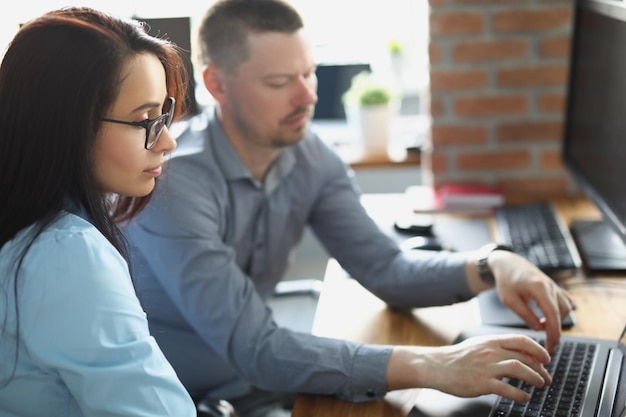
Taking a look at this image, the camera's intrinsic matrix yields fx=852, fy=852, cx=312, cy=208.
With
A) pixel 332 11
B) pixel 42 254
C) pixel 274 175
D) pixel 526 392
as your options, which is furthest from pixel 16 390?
pixel 332 11

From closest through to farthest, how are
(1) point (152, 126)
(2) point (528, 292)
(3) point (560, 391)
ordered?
(1) point (152, 126) < (3) point (560, 391) < (2) point (528, 292)

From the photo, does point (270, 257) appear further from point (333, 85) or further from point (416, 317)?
point (333, 85)

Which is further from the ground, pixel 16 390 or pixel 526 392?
pixel 16 390

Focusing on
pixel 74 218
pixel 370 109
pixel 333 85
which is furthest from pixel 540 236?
pixel 333 85

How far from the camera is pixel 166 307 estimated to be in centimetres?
164

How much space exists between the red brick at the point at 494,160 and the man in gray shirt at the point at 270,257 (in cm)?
60

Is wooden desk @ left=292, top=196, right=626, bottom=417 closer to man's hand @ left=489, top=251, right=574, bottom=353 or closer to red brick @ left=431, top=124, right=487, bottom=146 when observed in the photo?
man's hand @ left=489, top=251, right=574, bottom=353

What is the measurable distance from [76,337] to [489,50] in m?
1.68

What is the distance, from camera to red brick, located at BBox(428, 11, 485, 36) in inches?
89.7

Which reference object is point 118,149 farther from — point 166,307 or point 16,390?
point 166,307

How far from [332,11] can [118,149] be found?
217cm

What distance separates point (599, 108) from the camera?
70.9 inches

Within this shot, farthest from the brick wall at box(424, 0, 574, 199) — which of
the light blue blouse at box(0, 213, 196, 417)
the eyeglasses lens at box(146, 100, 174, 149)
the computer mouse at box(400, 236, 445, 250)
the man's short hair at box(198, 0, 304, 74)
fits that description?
the light blue blouse at box(0, 213, 196, 417)

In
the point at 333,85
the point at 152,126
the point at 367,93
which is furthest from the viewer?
the point at 333,85
